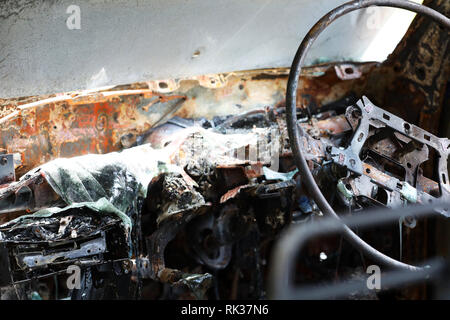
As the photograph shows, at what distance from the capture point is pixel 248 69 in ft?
10.5

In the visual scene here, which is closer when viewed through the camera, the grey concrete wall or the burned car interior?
the burned car interior

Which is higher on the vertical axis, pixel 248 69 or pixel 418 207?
pixel 248 69

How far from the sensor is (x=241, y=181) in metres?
2.77

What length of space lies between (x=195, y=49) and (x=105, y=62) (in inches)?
20.0

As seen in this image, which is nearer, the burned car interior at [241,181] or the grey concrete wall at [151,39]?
the burned car interior at [241,181]

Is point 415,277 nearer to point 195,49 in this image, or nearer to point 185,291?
point 185,291

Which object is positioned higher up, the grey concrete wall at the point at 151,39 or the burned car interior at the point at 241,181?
the grey concrete wall at the point at 151,39

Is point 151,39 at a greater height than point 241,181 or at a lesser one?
greater

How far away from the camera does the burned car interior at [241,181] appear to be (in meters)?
2.36

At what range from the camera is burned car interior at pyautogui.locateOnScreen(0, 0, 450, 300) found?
2.36 meters

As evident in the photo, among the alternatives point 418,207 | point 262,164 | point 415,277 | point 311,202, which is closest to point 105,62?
point 262,164

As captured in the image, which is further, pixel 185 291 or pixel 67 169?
pixel 185 291

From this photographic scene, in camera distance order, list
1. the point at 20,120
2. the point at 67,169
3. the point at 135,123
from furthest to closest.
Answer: the point at 135,123 → the point at 20,120 → the point at 67,169

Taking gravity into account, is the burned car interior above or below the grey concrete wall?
below
